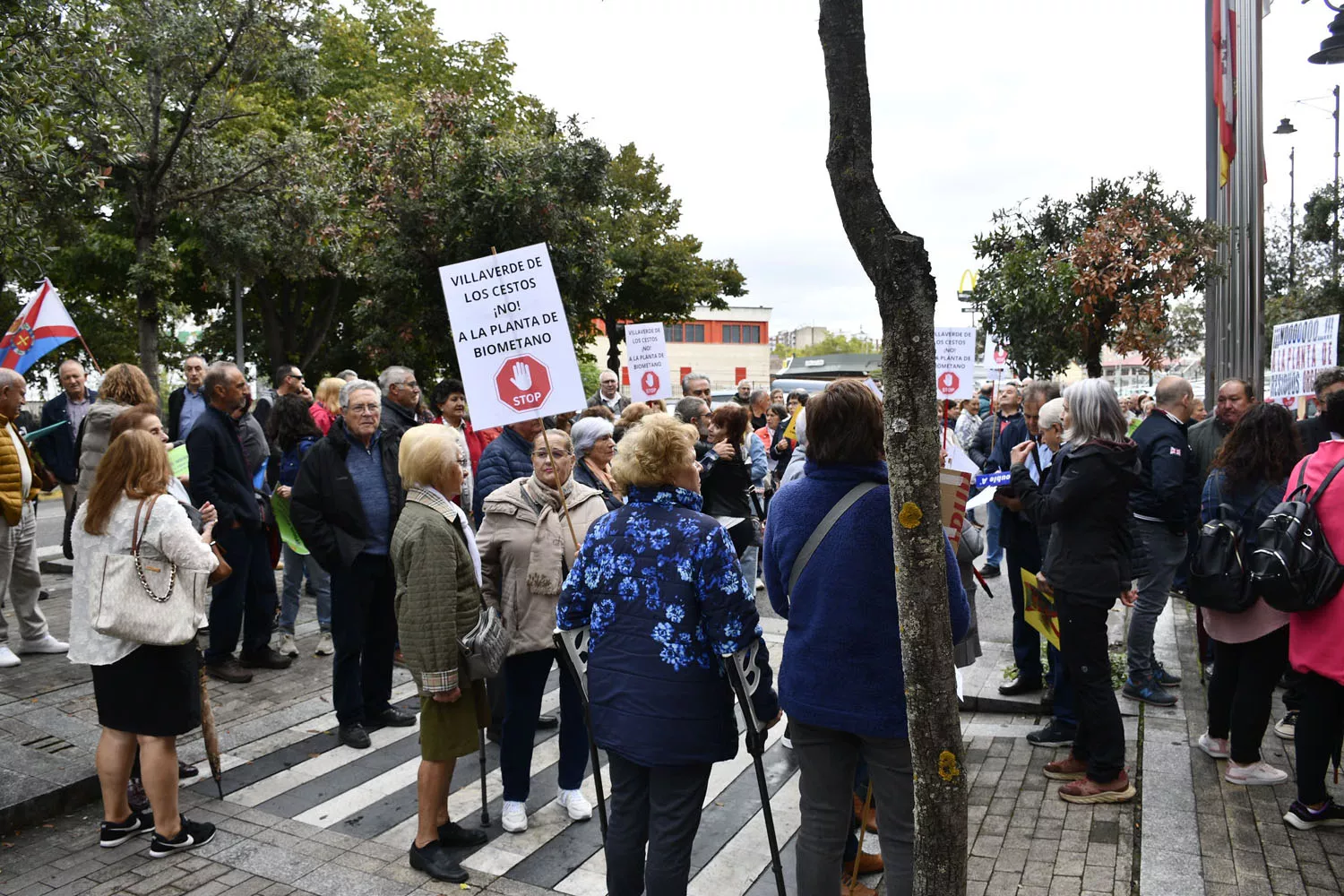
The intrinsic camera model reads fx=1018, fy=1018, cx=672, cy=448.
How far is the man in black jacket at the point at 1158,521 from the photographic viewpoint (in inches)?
241

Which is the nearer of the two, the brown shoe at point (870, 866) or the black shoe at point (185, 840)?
the brown shoe at point (870, 866)

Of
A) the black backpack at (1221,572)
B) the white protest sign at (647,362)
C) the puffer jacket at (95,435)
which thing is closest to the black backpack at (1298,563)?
the black backpack at (1221,572)

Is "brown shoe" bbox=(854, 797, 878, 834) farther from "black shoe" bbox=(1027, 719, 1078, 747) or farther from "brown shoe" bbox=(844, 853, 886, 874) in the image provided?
"black shoe" bbox=(1027, 719, 1078, 747)

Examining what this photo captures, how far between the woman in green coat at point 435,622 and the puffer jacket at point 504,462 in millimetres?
1322

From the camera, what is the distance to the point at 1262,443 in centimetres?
528

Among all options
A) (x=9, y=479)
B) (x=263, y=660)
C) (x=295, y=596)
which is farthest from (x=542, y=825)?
(x=9, y=479)

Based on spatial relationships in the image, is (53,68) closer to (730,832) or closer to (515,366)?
(515,366)

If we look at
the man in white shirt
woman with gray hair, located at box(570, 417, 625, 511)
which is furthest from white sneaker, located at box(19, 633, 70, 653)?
woman with gray hair, located at box(570, 417, 625, 511)

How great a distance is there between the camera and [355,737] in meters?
5.94

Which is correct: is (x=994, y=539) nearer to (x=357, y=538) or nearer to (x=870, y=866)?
(x=870, y=866)

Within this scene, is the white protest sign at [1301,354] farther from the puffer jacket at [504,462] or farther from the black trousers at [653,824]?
the black trousers at [653,824]

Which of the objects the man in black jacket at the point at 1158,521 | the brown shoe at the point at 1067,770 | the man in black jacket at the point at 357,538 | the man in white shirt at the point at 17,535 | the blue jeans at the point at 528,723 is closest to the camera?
the blue jeans at the point at 528,723

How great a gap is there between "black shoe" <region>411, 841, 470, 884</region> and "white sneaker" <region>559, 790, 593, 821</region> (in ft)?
2.31

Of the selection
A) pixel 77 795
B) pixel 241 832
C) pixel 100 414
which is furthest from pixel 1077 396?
pixel 100 414
